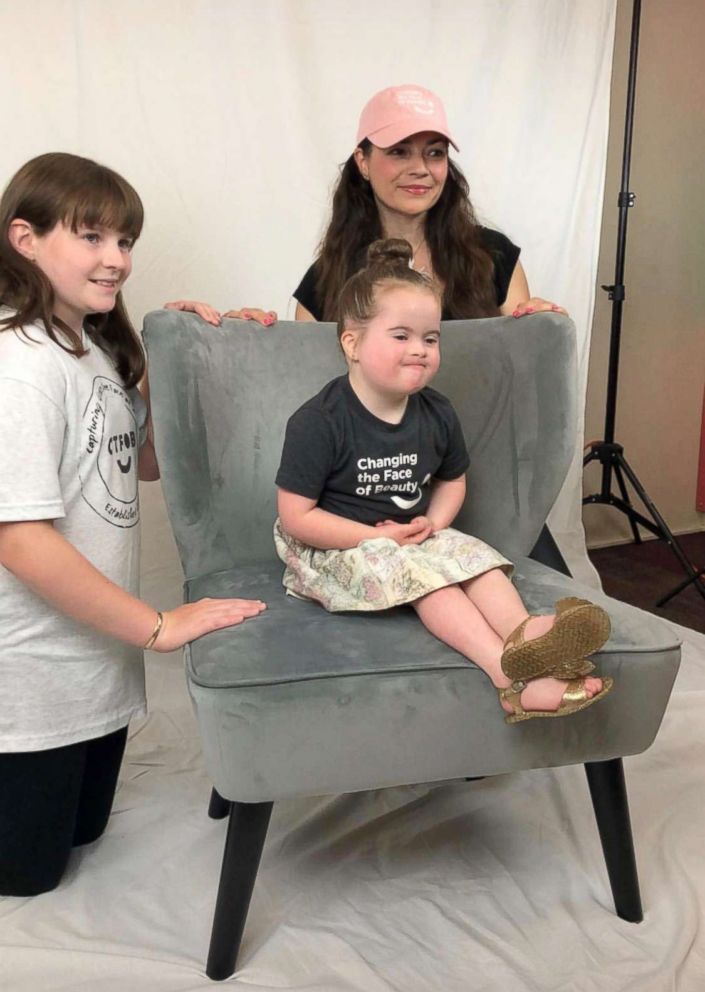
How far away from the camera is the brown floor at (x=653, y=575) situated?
254 centimetres

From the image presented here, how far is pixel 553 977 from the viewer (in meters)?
1.18

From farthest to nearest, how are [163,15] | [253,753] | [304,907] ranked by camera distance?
[163,15], [304,907], [253,753]

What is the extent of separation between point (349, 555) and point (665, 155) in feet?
7.30

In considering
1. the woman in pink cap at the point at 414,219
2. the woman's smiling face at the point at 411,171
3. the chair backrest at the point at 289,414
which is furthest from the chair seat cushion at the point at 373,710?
the woman's smiling face at the point at 411,171

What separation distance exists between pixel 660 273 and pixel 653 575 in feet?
3.13

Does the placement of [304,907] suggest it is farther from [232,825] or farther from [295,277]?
[295,277]

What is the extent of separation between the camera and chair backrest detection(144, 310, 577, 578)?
1.49 m

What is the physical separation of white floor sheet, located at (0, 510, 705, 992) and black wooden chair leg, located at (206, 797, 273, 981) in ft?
0.10

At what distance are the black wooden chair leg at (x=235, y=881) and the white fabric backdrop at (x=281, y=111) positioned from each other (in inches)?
49.8

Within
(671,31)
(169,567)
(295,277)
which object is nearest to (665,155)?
(671,31)

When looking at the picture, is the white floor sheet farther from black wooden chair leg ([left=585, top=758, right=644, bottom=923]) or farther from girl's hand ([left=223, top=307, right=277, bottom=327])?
girl's hand ([left=223, top=307, right=277, bottom=327])

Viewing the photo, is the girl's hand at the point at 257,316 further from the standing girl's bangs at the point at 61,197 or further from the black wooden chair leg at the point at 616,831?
the black wooden chair leg at the point at 616,831

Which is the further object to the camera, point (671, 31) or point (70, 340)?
point (671, 31)

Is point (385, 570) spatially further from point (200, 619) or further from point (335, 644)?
point (200, 619)
